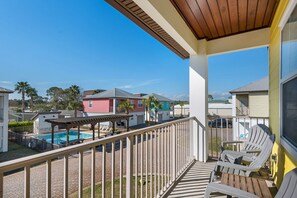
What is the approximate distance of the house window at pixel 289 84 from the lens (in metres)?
1.90

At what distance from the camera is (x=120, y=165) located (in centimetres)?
167

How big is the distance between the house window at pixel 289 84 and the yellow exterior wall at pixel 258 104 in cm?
1250

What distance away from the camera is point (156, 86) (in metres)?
39.7

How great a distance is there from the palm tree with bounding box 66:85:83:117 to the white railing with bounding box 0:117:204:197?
2193cm

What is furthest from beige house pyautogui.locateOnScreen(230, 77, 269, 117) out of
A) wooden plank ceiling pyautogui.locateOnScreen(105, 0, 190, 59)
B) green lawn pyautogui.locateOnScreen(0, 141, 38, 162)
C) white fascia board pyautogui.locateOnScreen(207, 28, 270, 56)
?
green lawn pyautogui.locateOnScreen(0, 141, 38, 162)

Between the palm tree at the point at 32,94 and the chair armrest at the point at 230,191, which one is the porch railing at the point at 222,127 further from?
the palm tree at the point at 32,94

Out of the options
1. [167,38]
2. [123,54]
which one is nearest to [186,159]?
[167,38]

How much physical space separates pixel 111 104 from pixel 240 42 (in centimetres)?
2054

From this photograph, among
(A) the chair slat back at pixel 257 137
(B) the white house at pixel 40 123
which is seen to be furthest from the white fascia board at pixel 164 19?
(B) the white house at pixel 40 123

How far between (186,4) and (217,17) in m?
0.76

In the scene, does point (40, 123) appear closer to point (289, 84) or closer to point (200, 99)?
point (200, 99)

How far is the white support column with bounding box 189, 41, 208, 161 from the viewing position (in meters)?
3.89

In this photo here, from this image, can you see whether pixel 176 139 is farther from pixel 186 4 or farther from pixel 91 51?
pixel 91 51

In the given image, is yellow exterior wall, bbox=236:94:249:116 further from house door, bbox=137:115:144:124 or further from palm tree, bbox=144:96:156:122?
house door, bbox=137:115:144:124
